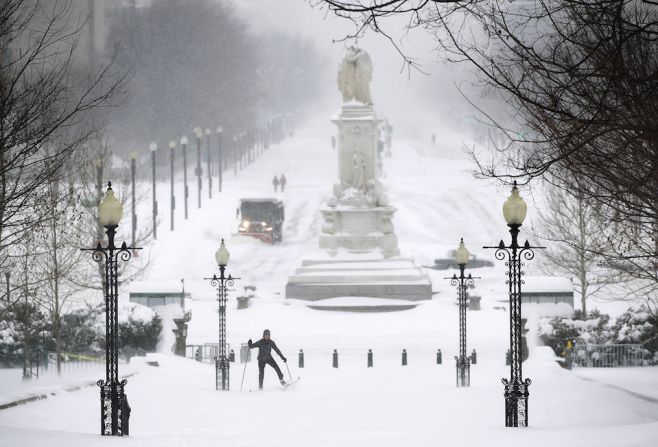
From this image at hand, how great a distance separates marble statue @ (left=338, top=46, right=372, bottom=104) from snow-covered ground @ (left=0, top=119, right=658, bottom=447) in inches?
307

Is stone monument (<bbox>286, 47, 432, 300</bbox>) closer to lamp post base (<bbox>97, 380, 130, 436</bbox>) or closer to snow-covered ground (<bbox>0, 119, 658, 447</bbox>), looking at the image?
snow-covered ground (<bbox>0, 119, 658, 447</bbox>)

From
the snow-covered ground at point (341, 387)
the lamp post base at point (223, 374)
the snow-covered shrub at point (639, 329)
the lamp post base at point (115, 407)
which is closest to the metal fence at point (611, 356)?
the snow-covered shrub at point (639, 329)

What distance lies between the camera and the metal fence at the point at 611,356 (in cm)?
2467

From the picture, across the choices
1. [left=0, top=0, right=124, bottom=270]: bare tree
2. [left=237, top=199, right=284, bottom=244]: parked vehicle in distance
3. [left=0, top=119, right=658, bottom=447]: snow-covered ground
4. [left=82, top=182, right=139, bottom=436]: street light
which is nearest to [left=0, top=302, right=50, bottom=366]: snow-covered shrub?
[left=0, top=119, right=658, bottom=447]: snow-covered ground

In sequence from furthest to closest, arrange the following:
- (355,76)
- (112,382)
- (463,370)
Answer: (355,76), (463,370), (112,382)

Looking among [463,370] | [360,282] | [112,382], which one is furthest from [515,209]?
[360,282]

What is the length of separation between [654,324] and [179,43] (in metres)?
71.0

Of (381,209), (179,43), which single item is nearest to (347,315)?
(381,209)

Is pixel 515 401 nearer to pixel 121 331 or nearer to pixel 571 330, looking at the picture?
pixel 571 330

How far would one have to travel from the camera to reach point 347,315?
1462 inches

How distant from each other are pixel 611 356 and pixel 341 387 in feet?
23.2

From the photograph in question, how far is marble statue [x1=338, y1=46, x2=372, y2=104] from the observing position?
1647 inches

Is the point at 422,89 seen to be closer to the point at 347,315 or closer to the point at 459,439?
the point at 347,315

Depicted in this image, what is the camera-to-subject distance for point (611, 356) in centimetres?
2486
